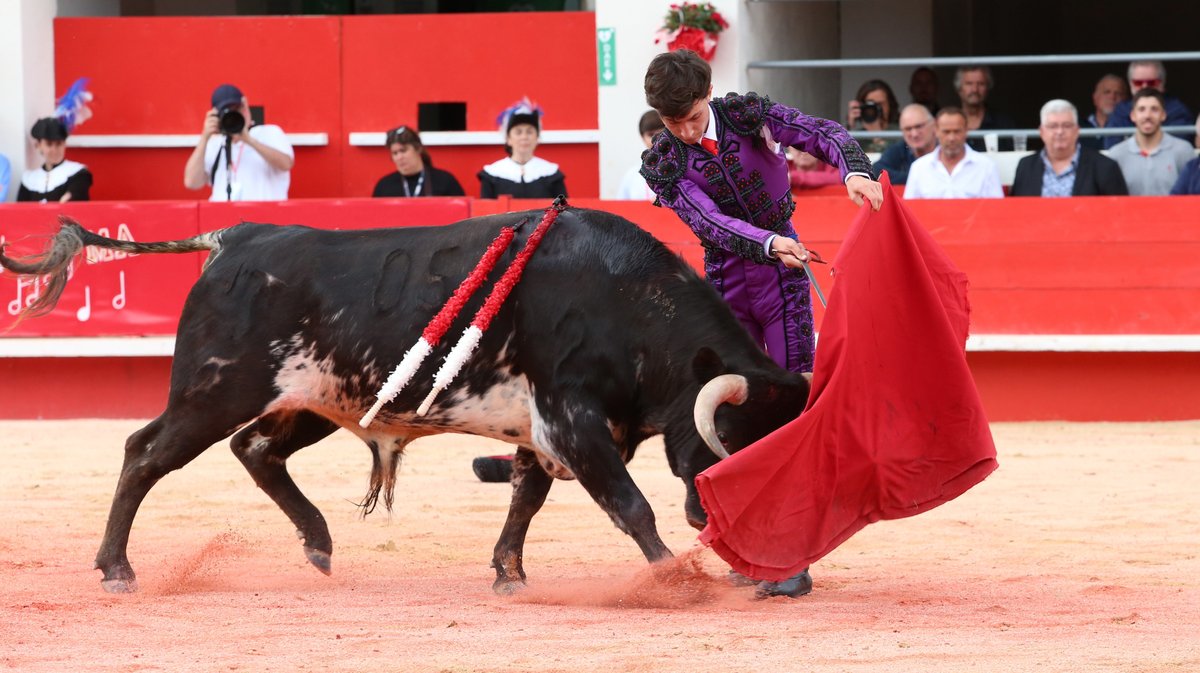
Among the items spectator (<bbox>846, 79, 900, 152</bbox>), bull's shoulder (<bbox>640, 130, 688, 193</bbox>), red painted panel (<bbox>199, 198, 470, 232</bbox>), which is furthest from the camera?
spectator (<bbox>846, 79, 900, 152</bbox>)

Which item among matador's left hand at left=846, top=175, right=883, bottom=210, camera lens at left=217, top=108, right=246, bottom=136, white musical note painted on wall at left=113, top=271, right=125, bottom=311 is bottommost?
white musical note painted on wall at left=113, top=271, right=125, bottom=311

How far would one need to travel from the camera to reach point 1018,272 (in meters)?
8.30

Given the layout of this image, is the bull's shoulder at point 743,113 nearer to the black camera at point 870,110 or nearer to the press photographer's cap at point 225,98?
the press photographer's cap at point 225,98

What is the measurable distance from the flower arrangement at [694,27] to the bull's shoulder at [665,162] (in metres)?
5.06

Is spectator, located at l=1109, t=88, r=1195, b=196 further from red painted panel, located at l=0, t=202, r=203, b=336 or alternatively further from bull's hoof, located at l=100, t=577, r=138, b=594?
bull's hoof, located at l=100, t=577, r=138, b=594

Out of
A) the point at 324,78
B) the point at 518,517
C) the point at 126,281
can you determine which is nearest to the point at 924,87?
the point at 324,78

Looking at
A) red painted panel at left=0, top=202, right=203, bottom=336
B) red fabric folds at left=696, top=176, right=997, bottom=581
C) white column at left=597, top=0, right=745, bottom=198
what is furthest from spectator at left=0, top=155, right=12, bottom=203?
red fabric folds at left=696, top=176, right=997, bottom=581

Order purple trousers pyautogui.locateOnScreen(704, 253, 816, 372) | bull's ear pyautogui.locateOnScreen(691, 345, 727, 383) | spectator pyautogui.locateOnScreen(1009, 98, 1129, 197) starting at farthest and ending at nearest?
1. spectator pyautogui.locateOnScreen(1009, 98, 1129, 197)
2. purple trousers pyautogui.locateOnScreen(704, 253, 816, 372)
3. bull's ear pyautogui.locateOnScreen(691, 345, 727, 383)

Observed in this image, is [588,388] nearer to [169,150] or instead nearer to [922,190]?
[922,190]

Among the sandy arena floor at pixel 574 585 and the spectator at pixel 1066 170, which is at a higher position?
the spectator at pixel 1066 170

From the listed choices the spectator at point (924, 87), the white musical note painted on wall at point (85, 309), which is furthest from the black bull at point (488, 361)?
the spectator at point (924, 87)

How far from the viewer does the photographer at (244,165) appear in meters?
8.85

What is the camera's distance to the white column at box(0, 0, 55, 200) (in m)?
9.88

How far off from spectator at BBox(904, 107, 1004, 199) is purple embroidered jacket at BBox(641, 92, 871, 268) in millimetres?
4085
